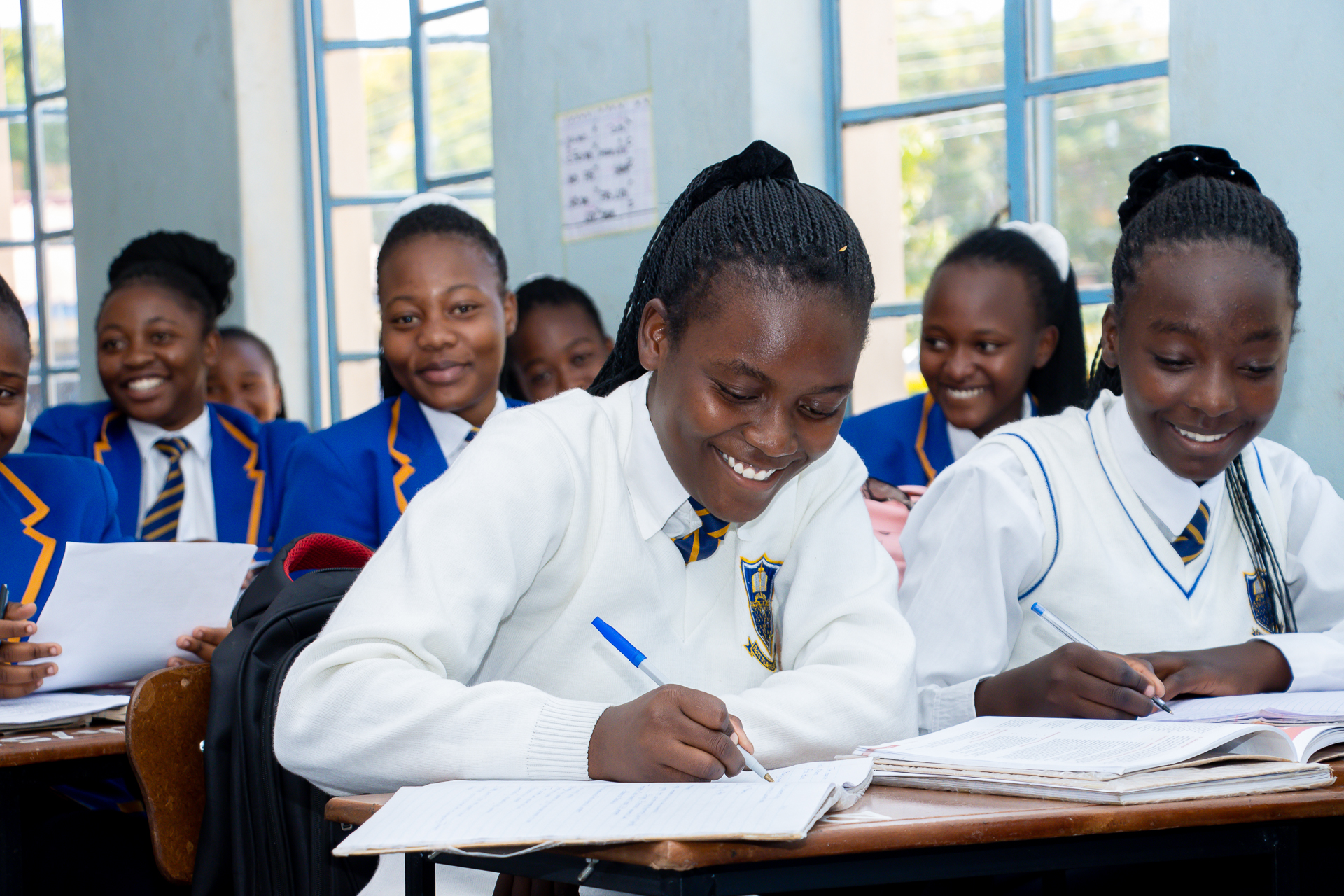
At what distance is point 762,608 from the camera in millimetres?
1569

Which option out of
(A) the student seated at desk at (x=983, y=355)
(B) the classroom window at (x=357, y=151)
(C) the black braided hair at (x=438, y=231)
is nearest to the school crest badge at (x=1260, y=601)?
(A) the student seated at desk at (x=983, y=355)

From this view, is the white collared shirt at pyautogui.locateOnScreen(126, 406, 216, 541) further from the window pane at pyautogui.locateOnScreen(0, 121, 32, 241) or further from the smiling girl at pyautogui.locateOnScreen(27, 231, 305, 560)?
the window pane at pyautogui.locateOnScreen(0, 121, 32, 241)

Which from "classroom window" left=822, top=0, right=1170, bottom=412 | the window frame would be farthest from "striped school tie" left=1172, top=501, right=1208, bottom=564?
the window frame

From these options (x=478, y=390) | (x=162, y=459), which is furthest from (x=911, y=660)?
(x=162, y=459)

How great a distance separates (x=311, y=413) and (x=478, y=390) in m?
2.32

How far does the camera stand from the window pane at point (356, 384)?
5004mm

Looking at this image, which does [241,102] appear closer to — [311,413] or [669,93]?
[311,413]

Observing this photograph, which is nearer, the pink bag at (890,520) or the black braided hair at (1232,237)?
the black braided hair at (1232,237)

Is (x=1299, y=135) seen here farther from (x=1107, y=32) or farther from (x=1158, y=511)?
(x=1158, y=511)

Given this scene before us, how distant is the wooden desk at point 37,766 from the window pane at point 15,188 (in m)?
4.62

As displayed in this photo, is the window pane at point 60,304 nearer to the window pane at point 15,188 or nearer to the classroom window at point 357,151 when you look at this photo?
the window pane at point 15,188

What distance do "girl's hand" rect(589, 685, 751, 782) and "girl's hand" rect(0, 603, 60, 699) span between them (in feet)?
3.96

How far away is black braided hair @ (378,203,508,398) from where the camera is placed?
2.91 metres

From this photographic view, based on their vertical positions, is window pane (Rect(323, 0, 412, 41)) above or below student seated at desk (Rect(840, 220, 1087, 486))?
above
